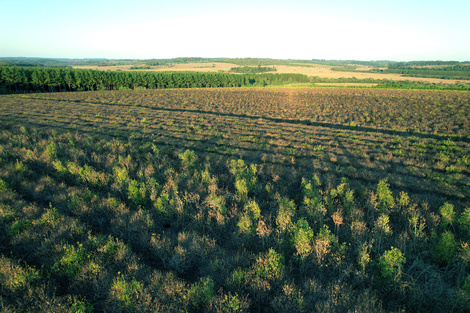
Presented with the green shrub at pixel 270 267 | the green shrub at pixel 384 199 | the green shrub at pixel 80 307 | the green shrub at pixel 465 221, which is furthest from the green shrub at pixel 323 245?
the green shrub at pixel 80 307

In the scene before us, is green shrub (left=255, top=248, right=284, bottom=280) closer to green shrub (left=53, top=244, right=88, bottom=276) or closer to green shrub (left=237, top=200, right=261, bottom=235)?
green shrub (left=237, top=200, right=261, bottom=235)

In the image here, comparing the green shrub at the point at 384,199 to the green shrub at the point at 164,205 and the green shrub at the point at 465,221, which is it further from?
the green shrub at the point at 164,205

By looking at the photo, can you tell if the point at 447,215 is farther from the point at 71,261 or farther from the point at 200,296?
the point at 71,261

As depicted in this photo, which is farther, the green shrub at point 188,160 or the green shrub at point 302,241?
the green shrub at point 188,160

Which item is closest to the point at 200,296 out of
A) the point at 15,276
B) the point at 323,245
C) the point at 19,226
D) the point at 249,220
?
the point at 249,220

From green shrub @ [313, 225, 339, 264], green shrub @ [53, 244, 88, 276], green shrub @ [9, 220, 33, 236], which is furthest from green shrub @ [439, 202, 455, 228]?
green shrub @ [9, 220, 33, 236]
